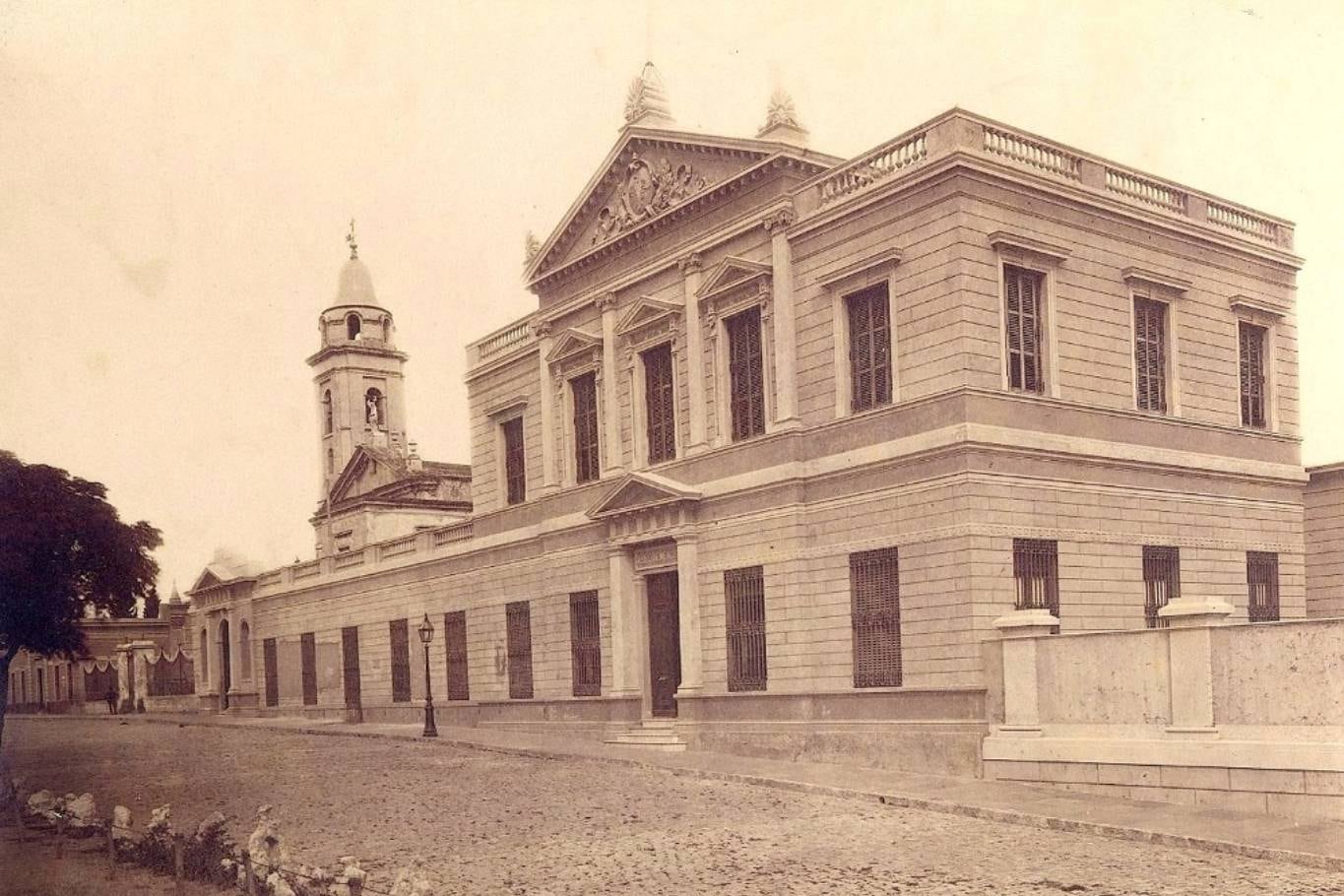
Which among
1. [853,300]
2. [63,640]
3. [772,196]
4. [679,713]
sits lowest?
[679,713]

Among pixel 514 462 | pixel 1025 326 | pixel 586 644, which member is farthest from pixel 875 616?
pixel 514 462

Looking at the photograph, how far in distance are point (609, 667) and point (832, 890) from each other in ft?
49.3

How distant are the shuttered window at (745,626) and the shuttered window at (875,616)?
1.98m

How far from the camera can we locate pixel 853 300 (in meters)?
20.2

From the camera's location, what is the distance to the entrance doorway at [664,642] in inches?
936

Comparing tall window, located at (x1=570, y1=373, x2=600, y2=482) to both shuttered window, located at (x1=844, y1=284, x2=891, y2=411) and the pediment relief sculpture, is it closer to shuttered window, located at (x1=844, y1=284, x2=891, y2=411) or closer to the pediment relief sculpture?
the pediment relief sculpture

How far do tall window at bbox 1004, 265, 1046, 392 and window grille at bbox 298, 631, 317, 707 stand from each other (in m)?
24.1

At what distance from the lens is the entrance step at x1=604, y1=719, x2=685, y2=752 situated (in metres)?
22.6

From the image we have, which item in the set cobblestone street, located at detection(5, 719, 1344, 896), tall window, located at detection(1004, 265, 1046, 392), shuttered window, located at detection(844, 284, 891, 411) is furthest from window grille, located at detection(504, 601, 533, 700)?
tall window, located at detection(1004, 265, 1046, 392)

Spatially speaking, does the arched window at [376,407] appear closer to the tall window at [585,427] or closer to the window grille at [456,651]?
the window grille at [456,651]

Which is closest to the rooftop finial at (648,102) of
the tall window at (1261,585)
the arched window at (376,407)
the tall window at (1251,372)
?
the tall window at (1251,372)

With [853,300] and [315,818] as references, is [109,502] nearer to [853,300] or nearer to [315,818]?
[315,818]

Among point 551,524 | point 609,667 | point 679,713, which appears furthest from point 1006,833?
point 551,524

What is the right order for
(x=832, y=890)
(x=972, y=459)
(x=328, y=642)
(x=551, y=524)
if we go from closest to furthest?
(x=832, y=890) → (x=972, y=459) → (x=551, y=524) → (x=328, y=642)
